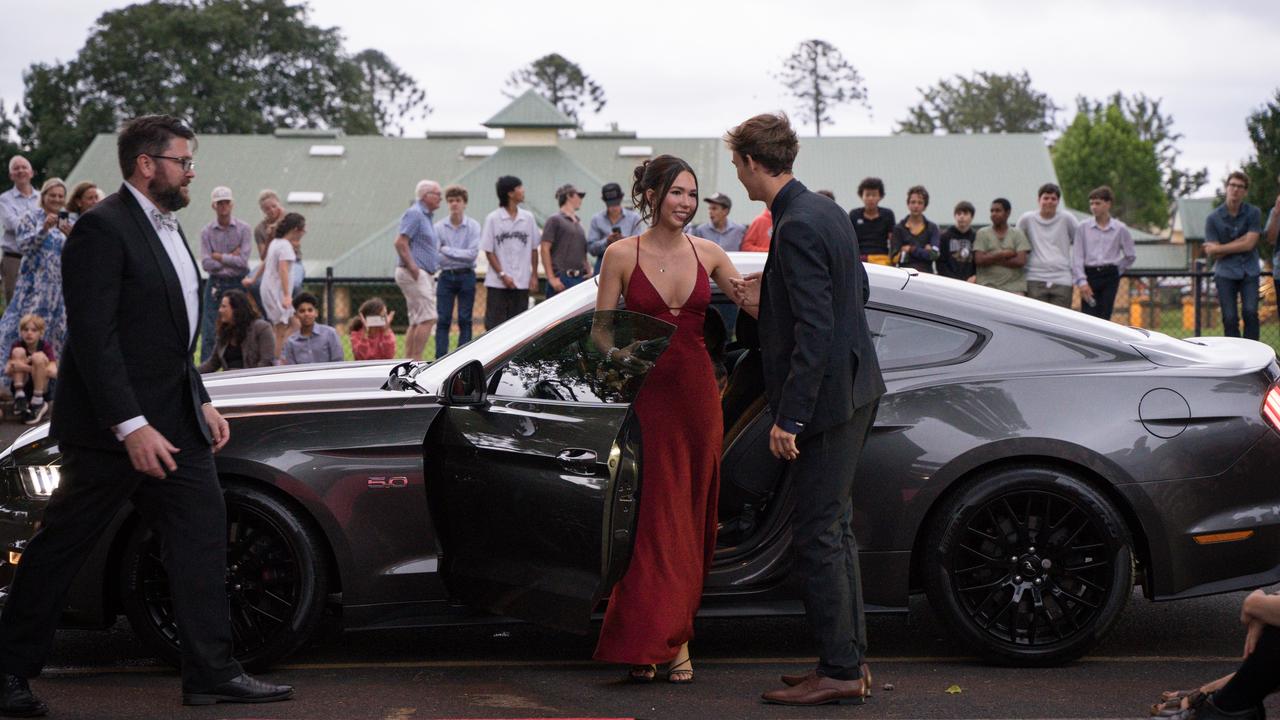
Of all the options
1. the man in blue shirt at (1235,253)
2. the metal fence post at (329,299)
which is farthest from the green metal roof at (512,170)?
the man in blue shirt at (1235,253)

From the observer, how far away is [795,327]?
15.6 feet

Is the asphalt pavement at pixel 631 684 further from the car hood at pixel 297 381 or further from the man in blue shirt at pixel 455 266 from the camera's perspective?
the man in blue shirt at pixel 455 266

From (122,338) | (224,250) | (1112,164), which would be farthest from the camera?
(1112,164)

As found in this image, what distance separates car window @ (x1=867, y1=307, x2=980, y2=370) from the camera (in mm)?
5297

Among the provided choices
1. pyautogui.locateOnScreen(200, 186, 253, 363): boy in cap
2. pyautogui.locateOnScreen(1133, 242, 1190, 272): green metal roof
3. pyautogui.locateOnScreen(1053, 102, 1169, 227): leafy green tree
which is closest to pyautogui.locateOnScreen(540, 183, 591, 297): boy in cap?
pyautogui.locateOnScreen(200, 186, 253, 363): boy in cap

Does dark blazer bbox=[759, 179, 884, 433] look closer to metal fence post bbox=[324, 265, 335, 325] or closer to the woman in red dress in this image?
the woman in red dress

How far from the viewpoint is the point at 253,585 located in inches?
203

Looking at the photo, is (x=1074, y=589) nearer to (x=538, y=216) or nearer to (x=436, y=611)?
(x=436, y=611)

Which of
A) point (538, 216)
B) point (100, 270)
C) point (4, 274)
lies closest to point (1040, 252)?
point (4, 274)

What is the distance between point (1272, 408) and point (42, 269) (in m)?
10.6

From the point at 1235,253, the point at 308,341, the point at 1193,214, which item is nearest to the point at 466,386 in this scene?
the point at 308,341

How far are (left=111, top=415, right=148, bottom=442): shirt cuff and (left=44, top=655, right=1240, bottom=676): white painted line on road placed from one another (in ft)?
3.93

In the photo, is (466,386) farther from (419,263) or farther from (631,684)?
(419,263)

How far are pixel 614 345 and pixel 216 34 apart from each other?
68.6 meters
